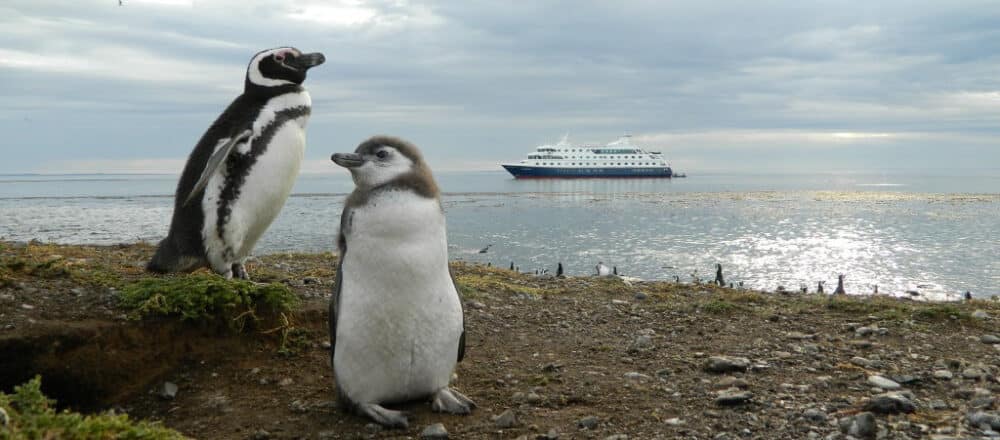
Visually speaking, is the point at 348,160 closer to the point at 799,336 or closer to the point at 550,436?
the point at 550,436

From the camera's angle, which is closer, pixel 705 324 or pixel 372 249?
pixel 372 249

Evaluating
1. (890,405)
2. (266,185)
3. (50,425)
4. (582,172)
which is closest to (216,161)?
(266,185)

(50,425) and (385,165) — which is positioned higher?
(385,165)

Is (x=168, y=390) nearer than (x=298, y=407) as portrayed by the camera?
No

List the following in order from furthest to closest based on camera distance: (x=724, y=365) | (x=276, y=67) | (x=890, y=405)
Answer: (x=276, y=67) → (x=724, y=365) → (x=890, y=405)

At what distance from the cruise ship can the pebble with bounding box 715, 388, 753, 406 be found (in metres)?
95.7

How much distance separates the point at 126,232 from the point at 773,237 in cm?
2198

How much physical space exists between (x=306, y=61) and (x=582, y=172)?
95.4 meters

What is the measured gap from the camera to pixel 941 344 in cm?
567

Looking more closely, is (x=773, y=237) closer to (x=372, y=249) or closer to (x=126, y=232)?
(x=126, y=232)

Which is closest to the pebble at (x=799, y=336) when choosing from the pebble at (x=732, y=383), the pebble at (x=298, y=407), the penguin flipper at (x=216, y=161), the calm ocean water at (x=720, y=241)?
the pebble at (x=732, y=383)

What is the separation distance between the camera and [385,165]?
12.4 ft

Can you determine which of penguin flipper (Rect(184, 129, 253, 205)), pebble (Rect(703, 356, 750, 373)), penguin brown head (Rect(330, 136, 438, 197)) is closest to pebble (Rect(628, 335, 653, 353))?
pebble (Rect(703, 356, 750, 373))

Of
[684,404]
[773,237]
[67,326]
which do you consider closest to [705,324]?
[684,404]
